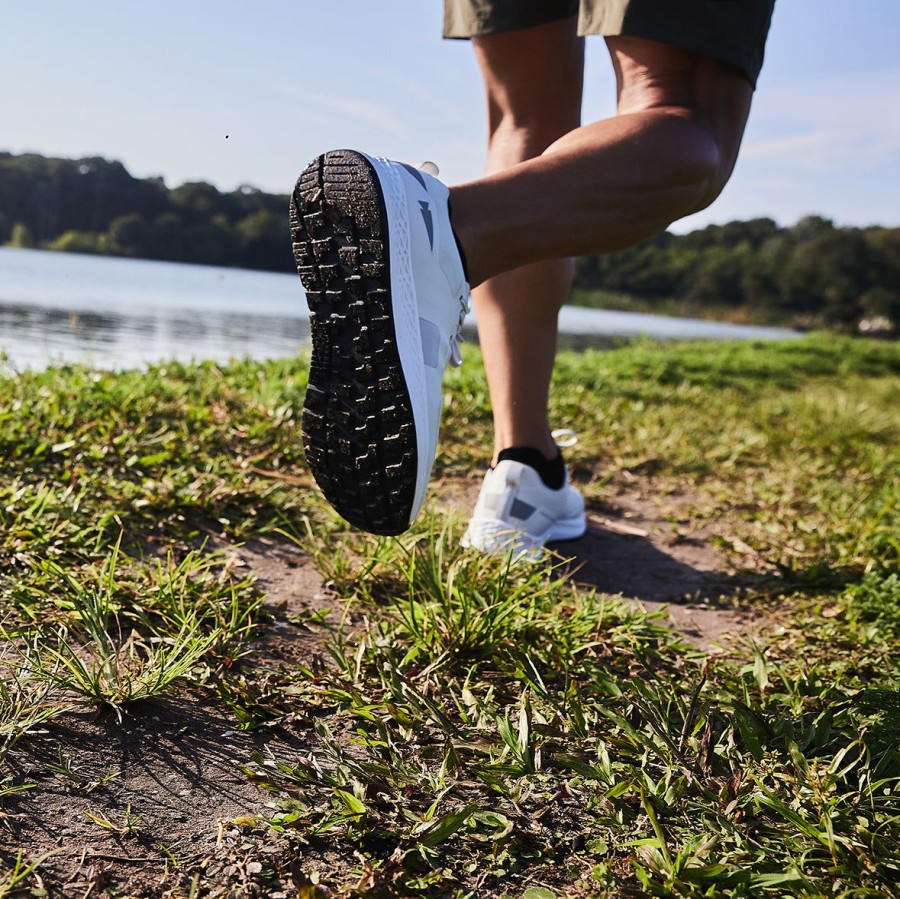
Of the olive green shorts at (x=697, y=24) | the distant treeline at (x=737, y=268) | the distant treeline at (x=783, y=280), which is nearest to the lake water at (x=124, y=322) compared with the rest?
the olive green shorts at (x=697, y=24)

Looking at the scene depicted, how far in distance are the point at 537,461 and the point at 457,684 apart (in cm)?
82

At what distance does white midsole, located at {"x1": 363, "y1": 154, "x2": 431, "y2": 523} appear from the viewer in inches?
46.1

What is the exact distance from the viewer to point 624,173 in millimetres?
1344

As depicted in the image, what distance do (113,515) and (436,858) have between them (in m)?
1.07

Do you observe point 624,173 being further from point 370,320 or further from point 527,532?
point 527,532

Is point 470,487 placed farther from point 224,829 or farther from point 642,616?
point 224,829

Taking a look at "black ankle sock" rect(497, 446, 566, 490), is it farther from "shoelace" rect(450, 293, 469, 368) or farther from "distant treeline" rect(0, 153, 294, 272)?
"distant treeline" rect(0, 153, 294, 272)

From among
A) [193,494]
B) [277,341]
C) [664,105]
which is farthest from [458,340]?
[277,341]

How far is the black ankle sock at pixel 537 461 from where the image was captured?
6.33 ft

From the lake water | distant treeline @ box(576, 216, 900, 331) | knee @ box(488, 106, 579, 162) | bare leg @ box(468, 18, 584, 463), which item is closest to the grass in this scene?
bare leg @ box(468, 18, 584, 463)

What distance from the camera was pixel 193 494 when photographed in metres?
1.78

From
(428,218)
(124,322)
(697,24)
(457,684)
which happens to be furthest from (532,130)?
(124,322)

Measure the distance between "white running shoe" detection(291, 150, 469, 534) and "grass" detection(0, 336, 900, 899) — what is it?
0.78 feet

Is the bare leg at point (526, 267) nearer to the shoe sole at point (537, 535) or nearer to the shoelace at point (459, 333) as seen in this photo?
the shoe sole at point (537, 535)
